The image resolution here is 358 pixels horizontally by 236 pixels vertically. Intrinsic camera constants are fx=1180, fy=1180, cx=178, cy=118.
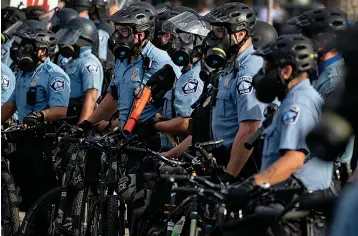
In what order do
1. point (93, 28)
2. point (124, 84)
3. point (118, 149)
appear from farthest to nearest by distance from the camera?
1. point (93, 28)
2. point (124, 84)
3. point (118, 149)

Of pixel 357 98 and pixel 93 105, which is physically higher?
pixel 357 98

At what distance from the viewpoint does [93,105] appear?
11.1 meters

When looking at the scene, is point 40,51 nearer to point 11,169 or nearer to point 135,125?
point 11,169

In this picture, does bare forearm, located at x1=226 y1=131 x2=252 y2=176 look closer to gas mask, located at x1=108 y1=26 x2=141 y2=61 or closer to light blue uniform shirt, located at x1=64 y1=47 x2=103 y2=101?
gas mask, located at x1=108 y1=26 x2=141 y2=61

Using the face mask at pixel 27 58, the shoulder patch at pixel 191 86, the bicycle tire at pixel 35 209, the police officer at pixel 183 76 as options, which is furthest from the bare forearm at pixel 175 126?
the face mask at pixel 27 58

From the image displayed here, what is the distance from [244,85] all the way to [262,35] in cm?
139

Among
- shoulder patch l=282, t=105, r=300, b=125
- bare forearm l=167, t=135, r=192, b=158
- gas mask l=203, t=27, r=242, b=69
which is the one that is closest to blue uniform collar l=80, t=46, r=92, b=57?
bare forearm l=167, t=135, r=192, b=158

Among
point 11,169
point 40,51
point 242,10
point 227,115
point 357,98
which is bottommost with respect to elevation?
point 11,169

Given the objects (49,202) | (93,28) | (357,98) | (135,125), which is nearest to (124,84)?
(135,125)

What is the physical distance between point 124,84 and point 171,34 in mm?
549

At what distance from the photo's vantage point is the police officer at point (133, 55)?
900 cm

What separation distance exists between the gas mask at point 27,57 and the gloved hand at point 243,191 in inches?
205

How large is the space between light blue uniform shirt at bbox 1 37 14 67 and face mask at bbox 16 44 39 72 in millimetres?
2748

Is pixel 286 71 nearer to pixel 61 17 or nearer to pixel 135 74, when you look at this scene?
pixel 135 74
